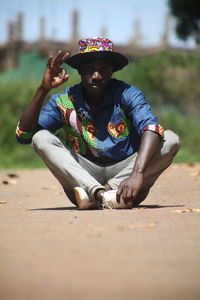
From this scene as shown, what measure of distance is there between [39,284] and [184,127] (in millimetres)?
12264

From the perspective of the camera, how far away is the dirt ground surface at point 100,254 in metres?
2.60

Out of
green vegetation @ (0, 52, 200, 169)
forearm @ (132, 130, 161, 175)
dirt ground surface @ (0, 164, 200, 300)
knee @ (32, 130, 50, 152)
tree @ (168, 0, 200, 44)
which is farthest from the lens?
tree @ (168, 0, 200, 44)

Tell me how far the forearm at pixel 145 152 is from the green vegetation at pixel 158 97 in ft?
25.1

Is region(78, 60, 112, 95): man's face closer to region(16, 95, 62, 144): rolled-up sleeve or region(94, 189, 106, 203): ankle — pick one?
region(16, 95, 62, 144): rolled-up sleeve

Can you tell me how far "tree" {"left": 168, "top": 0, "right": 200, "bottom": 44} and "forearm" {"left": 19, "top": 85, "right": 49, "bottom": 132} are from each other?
1654 cm

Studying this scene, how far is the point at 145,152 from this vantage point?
5.10m

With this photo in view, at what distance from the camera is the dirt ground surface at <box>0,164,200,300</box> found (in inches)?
102

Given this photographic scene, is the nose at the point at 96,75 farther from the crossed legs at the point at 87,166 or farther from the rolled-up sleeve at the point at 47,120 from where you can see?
the crossed legs at the point at 87,166

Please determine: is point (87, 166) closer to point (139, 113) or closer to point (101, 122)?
point (101, 122)

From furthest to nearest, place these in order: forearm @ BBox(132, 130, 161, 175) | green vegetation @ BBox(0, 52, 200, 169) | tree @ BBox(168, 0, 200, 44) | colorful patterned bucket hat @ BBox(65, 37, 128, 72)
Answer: tree @ BBox(168, 0, 200, 44) < green vegetation @ BBox(0, 52, 200, 169) < colorful patterned bucket hat @ BBox(65, 37, 128, 72) < forearm @ BBox(132, 130, 161, 175)

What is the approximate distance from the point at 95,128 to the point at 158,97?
1048cm

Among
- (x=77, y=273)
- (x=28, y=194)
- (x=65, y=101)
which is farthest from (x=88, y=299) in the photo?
(x=28, y=194)

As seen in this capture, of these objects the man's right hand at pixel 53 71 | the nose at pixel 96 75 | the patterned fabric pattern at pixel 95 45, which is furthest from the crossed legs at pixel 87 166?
the patterned fabric pattern at pixel 95 45

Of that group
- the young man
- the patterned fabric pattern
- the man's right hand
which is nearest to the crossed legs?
the young man
